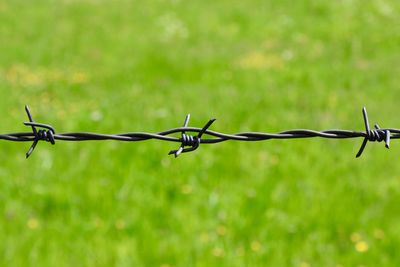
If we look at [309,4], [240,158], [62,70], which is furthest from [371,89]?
[309,4]

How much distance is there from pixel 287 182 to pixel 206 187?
2.29 feet

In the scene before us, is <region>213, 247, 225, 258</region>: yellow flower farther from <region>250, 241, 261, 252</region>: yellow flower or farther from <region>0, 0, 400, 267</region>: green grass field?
<region>250, 241, 261, 252</region>: yellow flower

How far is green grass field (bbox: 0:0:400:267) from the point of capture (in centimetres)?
355

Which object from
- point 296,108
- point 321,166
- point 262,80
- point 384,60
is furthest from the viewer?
point 384,60

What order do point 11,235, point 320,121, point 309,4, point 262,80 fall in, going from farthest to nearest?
1. point 309,4
2. point 262,80
3. point 320,121
4. point 11,235

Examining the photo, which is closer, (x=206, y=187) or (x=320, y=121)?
(x=206, y=187)

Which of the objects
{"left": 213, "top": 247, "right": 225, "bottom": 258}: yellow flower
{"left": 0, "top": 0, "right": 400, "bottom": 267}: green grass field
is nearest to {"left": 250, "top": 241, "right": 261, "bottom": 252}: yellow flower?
{"left": 0, "top": 0, "right": 400, "bottom": 267}: green grass field

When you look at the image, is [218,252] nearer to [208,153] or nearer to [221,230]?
[221,230]

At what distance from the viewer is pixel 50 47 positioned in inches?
416

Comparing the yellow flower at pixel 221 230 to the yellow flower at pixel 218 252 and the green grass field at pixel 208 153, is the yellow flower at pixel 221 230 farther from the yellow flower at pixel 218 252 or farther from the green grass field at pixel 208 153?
the yellow flower at pixel 218 252

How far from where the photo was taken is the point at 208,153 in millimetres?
4891

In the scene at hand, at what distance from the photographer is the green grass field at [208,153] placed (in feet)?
11.7

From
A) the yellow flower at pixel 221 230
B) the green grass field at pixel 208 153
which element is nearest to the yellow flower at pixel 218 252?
the green grass field at pixel 208 153

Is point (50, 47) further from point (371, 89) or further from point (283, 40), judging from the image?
point (371, 89)
